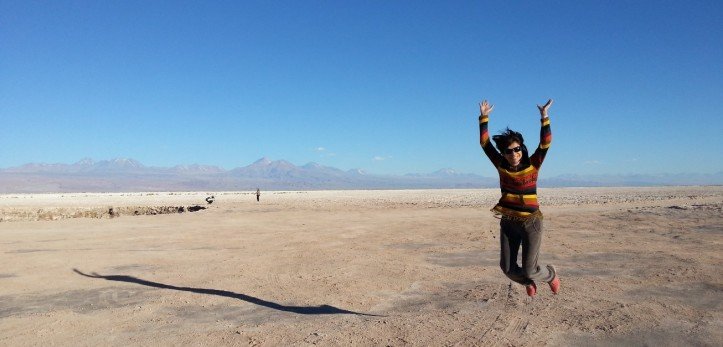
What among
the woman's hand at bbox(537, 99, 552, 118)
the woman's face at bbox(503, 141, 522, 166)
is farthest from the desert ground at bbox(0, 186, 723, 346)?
the woman's hand at bbox(537, 99, 552, 118)

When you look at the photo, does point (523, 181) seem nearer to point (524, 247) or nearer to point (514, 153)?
point (514, 153)

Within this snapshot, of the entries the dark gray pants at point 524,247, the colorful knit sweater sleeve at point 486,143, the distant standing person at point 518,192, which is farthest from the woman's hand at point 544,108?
the dark gray pants at point 524,247

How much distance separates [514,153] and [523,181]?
12.4 inches

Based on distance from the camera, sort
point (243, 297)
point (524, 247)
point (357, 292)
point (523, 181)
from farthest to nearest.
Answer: point (357, 292), point (243, 297), point (524, 247), point (523, 181)

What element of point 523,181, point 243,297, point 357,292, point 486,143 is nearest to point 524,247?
point 523,181

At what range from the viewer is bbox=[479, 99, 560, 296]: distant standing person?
484 cm

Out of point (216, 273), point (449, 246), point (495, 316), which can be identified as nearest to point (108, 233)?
point (216, 273)

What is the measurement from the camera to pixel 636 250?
10352 mm

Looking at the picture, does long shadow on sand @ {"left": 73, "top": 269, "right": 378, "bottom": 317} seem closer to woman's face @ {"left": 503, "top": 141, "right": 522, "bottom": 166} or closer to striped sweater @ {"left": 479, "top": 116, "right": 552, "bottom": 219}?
striped sweater @ {"left": 479, "top": 116, "right": 552, "bottom": 219}

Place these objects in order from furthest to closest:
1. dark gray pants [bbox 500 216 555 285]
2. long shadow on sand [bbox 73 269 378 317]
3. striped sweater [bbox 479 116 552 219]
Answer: long shadow on sand [bbox 73 269 378 317] < dark gray pants [bbox 500 216 555 285] < striped sweater [bbox 479 116 552 219]

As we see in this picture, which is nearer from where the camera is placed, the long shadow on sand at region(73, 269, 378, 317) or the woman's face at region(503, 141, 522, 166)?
the woman's face at region(503, 141, 522, 166)

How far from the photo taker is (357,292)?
7.01 m

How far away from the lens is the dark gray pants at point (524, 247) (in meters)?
4.95

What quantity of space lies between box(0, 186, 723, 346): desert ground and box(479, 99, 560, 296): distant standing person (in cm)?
78
